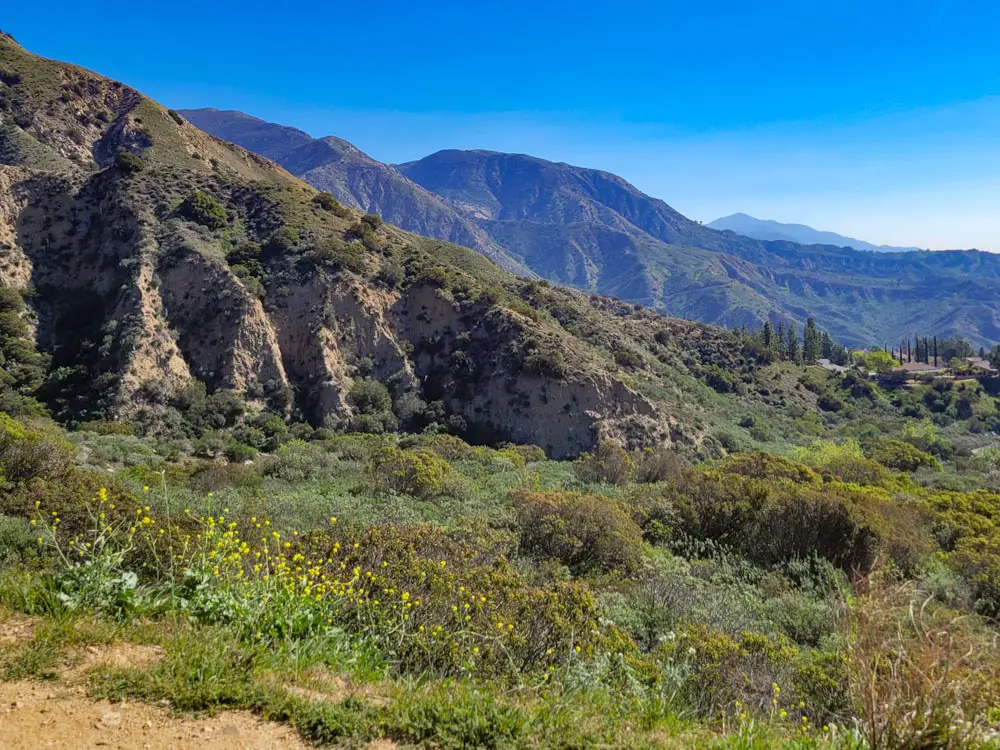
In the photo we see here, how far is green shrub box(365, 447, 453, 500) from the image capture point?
13.9 metres

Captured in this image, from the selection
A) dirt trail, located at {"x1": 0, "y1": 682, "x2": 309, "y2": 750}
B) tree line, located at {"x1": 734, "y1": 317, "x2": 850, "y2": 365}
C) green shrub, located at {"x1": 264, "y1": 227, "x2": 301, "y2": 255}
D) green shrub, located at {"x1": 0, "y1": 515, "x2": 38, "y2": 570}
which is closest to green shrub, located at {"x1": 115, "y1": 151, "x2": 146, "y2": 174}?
green shrub, located at {"x1": 264, "y1": 227, "x2": 301, "y2": 255}

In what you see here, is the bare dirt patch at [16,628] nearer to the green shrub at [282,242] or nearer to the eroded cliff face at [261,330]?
the eroded cliff face at [261,330]

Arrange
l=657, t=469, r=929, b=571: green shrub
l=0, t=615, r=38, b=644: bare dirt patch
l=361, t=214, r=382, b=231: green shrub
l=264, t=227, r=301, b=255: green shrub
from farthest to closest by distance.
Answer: l=361, t=214, r=382, b=231: green shrub → l=264, t=227, r=301, b=255: green shrub → l=657, t=469, r=929, b=571: green shrub → l=0, t=615, r=38, b=644: bare dirt patch

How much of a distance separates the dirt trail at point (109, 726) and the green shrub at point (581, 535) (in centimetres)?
757

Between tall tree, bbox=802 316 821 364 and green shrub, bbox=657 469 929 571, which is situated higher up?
tall tree, bbox=802 316 821 364

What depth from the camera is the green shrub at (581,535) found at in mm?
10047

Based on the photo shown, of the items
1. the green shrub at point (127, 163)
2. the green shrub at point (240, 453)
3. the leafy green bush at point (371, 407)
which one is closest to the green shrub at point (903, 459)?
the leafy green bush at point (371, 407)

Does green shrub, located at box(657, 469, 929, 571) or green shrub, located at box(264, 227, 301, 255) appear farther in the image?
green shrub, located at box(264, 227, 301, 255)

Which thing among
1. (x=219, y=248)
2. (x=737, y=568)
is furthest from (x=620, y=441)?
(x=219, y=248)

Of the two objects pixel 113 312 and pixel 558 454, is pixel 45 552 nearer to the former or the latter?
pixel 558 454

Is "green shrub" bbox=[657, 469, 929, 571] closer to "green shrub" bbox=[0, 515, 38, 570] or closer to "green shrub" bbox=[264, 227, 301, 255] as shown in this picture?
"green shrub" bbox=[0, 515, 38, 570]

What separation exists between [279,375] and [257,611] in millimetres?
25424

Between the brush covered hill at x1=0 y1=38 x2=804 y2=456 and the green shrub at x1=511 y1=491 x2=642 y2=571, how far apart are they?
1522 centimetres

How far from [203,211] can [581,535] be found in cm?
3159
